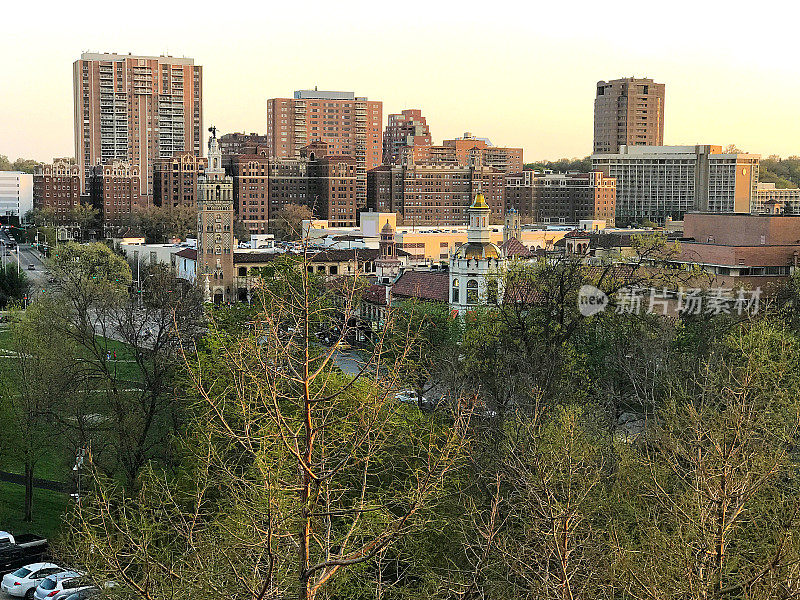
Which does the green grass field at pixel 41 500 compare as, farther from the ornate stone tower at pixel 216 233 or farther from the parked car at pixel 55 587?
the ornate stone tower at pixel 216 233

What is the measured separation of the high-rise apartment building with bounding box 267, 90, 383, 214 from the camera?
173 metres

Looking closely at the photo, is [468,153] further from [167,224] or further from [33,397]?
[33,397]

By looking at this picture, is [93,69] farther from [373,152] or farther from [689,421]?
[689,421]

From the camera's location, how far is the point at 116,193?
456 feet

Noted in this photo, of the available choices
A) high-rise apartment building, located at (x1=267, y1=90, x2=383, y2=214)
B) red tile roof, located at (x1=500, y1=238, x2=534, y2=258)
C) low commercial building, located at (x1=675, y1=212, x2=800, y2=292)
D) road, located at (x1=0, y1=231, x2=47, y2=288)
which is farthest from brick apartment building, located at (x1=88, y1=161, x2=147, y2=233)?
low commercial building, located at (x1=675, y1=212, x2=800, y2=292)

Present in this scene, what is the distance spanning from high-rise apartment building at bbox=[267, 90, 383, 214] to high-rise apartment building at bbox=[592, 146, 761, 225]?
3658 cm

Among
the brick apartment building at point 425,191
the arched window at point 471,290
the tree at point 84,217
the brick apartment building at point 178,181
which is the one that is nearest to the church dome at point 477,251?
the arched window at point 471,290

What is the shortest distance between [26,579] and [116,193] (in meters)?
120

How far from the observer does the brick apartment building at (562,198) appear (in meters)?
146

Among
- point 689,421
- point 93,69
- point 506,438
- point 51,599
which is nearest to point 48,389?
point 51,599

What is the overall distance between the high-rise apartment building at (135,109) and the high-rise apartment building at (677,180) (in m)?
61.4

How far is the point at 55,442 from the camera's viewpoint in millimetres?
30406

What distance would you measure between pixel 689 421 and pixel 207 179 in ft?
186

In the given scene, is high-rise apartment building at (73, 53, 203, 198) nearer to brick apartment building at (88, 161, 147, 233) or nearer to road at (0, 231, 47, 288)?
brick apartment building at (88, 161, 147, 233)
